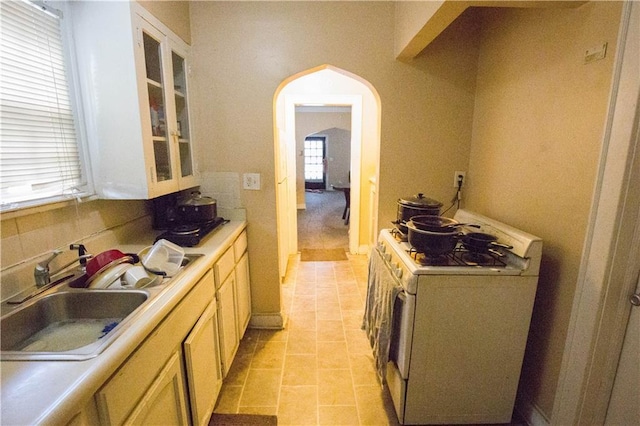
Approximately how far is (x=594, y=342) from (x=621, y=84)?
1.03 metres

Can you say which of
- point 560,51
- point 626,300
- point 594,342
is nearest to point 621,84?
point 560,51

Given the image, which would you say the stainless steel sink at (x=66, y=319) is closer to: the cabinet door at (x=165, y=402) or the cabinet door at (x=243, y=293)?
the cabinet door at (x=165, y=402)

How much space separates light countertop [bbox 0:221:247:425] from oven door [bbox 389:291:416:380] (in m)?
1.03

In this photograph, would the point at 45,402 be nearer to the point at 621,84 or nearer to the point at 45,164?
the point at 45,164

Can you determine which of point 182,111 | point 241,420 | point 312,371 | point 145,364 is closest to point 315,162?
point 182,111

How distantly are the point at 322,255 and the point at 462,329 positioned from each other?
2.81 metres

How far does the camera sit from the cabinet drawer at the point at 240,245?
2051 millimetres

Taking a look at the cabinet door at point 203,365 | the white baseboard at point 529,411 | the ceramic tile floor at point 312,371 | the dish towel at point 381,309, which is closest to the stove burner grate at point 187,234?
the cabinet door at point 203,365

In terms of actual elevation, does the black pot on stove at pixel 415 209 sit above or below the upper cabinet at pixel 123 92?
below

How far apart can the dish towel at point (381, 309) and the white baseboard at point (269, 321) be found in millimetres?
870

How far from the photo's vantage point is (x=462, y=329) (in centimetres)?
146

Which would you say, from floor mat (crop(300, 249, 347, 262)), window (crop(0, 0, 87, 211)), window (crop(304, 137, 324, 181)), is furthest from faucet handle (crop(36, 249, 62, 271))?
window (crop(304, 137, 324, 181))

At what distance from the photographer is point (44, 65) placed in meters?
1.28

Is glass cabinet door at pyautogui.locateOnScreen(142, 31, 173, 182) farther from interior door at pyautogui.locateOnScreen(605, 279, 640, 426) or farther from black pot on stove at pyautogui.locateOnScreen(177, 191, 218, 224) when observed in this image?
interior door at pyautogui.locateOnScreen(605, 279, 640, 426)
